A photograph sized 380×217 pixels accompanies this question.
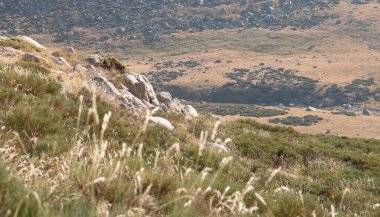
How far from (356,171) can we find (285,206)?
12827 millimetres

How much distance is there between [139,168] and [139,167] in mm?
94

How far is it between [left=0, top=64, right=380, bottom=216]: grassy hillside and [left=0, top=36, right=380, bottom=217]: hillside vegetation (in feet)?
0.06

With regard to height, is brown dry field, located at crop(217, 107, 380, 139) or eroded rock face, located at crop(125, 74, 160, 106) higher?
eroded rock face, located at crop(125, 74, 160, 106)

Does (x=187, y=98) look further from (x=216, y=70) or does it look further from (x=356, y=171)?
(x=356, y=171)

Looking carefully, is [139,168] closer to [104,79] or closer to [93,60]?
[104,79]

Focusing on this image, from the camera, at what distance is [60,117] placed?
9102 millimetres

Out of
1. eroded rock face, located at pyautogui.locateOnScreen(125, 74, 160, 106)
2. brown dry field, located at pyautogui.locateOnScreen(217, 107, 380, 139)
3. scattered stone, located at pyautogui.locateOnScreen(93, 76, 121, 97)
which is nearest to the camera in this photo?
scattered stone, located at pyautogui.locateOnScreen(93, 76, 121, 97)

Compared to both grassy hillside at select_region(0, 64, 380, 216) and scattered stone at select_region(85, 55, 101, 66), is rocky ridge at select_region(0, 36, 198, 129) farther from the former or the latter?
grassy hillside at select_region(0, 64, 380, 216)

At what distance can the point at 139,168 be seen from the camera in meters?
6.19

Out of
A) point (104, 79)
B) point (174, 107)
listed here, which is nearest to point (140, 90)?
point (174, 107)

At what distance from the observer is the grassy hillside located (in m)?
3.71

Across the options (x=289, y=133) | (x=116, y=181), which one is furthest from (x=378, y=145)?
(x=116, y=181)

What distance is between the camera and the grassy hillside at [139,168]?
3712mm

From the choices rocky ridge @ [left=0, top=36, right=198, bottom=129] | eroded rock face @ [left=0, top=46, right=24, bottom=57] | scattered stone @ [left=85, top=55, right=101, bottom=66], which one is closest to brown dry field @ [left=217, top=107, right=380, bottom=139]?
scattered stone @ [left=85, top=55, right=101, bottom=66]
